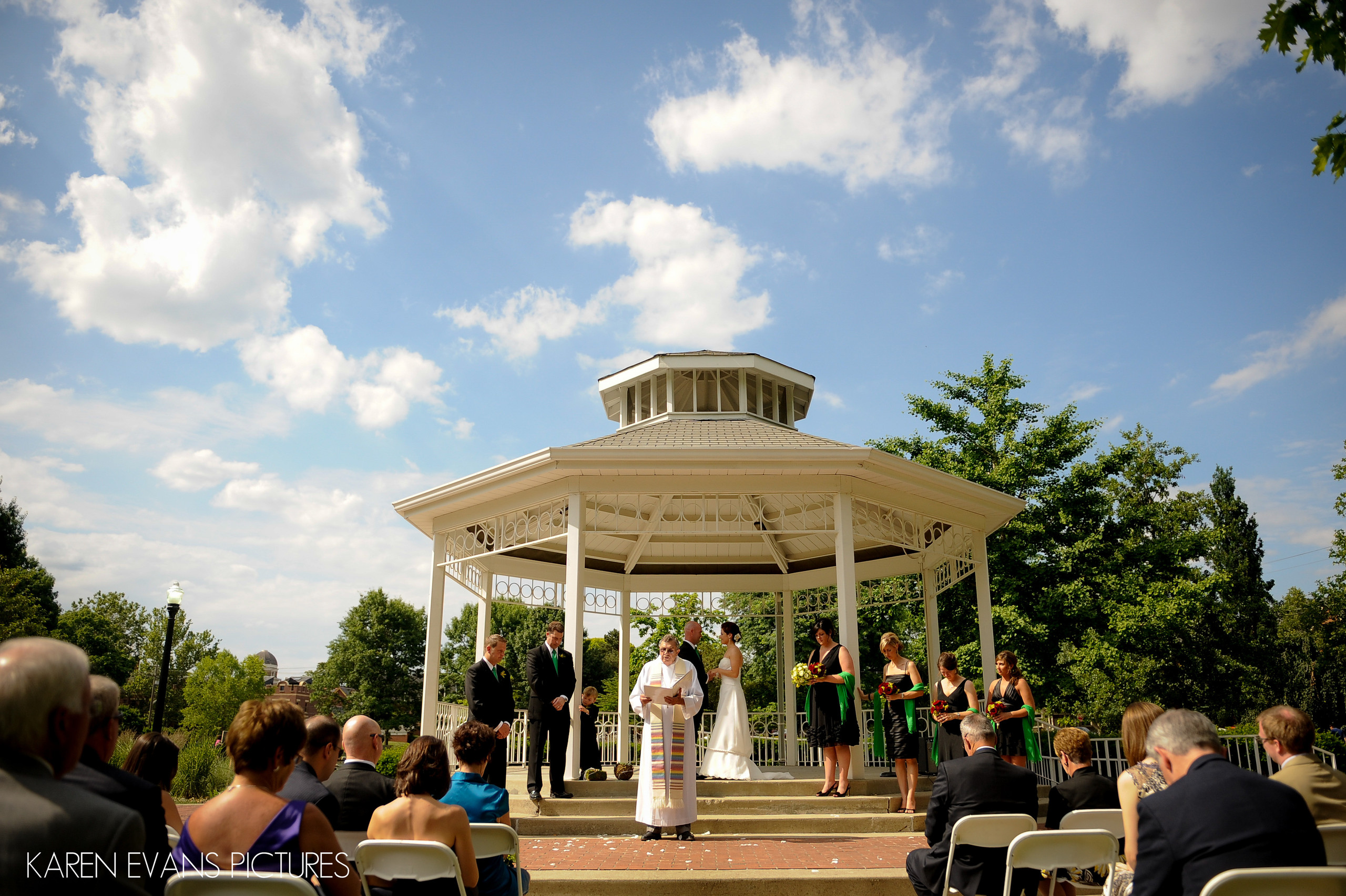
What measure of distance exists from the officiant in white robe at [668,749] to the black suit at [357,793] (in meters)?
3.49

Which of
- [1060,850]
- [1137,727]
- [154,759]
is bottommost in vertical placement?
[1060,850]

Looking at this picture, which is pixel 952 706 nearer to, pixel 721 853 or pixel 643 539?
pixel 721 853

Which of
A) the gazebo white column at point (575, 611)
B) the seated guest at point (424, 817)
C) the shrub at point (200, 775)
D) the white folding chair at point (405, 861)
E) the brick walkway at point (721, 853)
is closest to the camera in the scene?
the white folding chair at point (405, 861)

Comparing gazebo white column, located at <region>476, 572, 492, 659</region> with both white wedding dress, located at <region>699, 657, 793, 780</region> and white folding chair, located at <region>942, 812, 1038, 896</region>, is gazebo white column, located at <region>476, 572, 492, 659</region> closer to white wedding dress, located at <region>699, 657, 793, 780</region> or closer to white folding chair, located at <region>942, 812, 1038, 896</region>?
white wedding dress, located at <region>699, 657, 793, 780</region>

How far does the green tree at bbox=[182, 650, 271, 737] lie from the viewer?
1459 inches

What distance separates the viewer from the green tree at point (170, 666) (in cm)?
4080

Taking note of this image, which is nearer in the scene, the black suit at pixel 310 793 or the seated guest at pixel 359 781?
the black suit at pixel 310 793

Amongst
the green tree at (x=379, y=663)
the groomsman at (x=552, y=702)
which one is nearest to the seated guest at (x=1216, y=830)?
the groomsman at (x=552, y=702)

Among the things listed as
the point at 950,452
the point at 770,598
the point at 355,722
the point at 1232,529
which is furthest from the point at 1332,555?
the point at 355,722

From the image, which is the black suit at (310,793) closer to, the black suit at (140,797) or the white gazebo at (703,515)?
the black suit at (140,797)

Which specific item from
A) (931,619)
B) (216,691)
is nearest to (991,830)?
(931,619)

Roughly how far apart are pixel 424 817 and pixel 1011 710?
6514mm

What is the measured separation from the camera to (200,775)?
1412 cm

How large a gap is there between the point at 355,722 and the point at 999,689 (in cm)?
657
